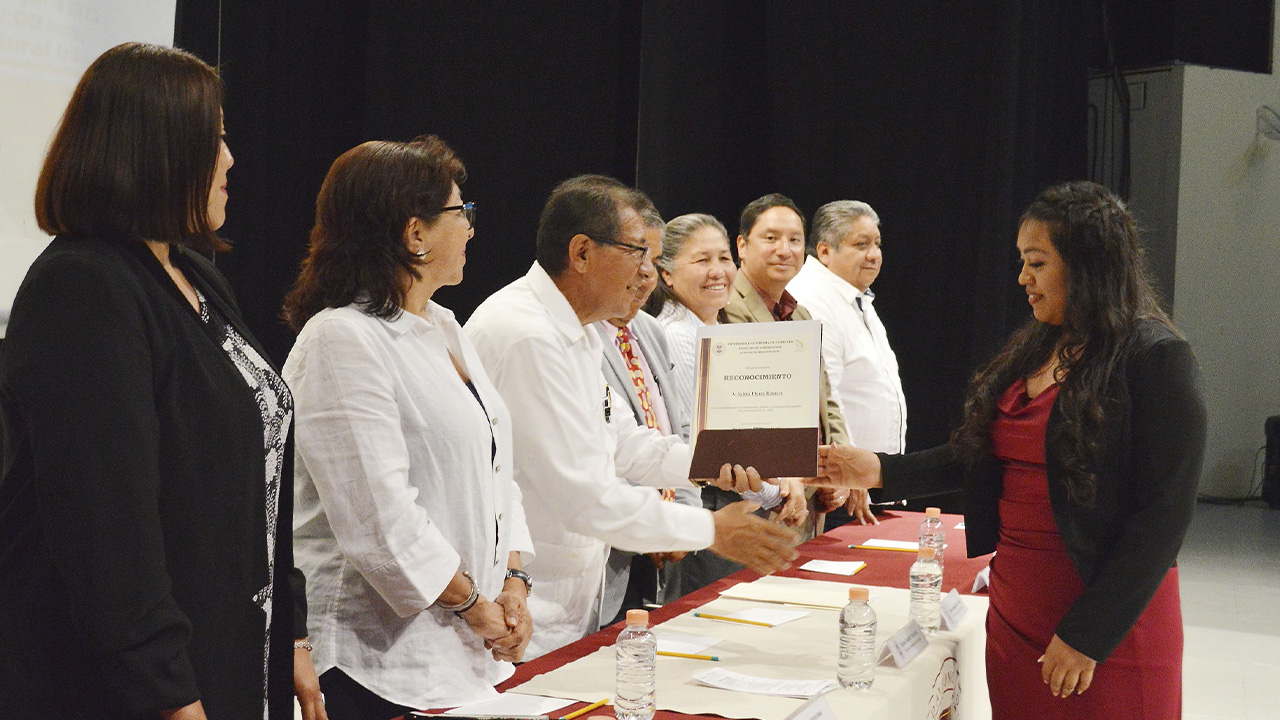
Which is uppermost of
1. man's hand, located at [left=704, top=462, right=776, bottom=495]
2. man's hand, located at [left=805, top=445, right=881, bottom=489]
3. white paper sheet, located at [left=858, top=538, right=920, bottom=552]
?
man's hand, located at [left=704, top=462, right=776, bottom=495]

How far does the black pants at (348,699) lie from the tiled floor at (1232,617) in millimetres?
3576

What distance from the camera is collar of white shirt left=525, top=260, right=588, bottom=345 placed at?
97.7 inches

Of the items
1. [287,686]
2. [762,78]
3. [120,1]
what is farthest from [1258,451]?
[287,686]

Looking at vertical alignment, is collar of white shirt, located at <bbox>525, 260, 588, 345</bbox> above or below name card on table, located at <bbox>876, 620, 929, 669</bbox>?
above

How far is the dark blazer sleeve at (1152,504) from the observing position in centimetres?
209

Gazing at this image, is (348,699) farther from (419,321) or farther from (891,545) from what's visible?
(891,545)

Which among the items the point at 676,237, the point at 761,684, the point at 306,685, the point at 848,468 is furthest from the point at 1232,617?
the point at 306,685

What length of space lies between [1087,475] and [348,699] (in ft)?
4.25

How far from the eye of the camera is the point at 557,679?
77.4 inches

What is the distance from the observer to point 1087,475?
2.13 m

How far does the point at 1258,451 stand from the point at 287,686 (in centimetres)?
1007

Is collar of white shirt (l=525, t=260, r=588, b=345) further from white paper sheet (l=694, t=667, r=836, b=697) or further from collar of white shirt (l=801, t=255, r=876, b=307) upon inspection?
collar of white shirt (l=801, t=255, r=876, b=307)

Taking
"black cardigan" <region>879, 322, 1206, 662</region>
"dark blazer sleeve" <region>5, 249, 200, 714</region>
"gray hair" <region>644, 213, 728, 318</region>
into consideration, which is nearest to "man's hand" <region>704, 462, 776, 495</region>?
"black cardigan" <region>879, 322, 1206, 662</region>

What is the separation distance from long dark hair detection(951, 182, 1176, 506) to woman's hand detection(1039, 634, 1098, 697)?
261 mm
